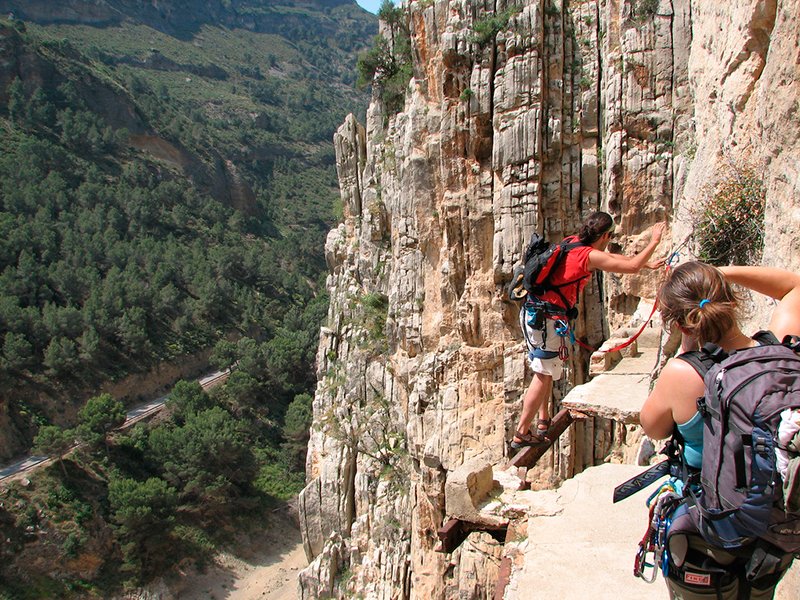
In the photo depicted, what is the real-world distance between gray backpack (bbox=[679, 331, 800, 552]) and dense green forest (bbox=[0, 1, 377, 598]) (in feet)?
75.4

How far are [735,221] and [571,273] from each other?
4.30ft

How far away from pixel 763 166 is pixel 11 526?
2592cm

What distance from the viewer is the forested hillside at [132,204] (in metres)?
30.8

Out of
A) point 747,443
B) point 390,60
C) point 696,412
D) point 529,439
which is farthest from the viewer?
point 390,60

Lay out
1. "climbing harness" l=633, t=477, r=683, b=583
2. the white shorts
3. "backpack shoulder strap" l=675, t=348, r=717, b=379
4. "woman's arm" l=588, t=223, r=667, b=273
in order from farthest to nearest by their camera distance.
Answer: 1. the white shorts
2. "woman's arm" l=588, t=223, r=667, b=273
3. "climbing harness" l=633, t=477, r=683, b=583
4. "backpack shoulder strap" l=675, t=348, r=717, b=379

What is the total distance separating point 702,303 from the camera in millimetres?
2303

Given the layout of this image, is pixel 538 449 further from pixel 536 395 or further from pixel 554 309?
pixel 554 309

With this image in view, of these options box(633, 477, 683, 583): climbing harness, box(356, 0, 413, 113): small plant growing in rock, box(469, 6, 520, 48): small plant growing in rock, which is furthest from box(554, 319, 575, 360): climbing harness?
box(356, 0, 413, 113): small plant growing in rock

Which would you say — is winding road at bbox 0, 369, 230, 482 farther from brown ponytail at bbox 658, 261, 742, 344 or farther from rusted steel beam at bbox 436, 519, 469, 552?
brown ponytail at bbox 658, 261, 742, 344

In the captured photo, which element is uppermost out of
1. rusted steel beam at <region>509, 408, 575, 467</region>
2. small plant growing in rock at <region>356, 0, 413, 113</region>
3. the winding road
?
small plant growing in rock at <region>356, 0, 413, 113</region>

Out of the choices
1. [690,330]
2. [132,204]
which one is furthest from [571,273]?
[132,204]

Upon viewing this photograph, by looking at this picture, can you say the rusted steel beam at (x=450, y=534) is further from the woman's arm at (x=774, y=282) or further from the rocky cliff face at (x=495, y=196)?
the woman's arm at (x=774, y=282)

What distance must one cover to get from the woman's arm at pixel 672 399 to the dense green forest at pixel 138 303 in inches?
894

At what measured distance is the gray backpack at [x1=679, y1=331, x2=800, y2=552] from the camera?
197 centimetres
